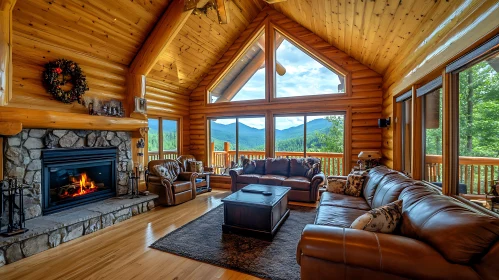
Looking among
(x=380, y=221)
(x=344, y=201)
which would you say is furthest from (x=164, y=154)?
(x=380, y=221)

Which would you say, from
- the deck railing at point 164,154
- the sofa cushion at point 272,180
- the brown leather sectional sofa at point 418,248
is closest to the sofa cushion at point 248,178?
the sofa cushion at point 272,180

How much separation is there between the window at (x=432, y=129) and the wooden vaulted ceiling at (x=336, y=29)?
708mm

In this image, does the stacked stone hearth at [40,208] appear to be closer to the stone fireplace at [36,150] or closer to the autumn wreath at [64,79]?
the stone fireplace at [36,150]

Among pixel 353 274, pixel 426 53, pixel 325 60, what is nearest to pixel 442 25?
pixel 426 53

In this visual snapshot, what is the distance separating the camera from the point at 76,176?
405 centimetres

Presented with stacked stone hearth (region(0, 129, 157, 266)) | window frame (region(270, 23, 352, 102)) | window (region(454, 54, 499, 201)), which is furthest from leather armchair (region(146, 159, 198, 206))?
window (region(454, 54, 499, 201))

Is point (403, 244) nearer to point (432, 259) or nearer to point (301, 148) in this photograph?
point (432, 259)

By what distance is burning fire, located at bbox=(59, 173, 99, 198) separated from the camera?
380 centimetres

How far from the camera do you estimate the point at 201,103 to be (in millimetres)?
6922

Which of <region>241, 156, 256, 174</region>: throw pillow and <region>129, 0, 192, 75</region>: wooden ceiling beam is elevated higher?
<region>129, 0, 192, 75</region>: wooden ceiling beam

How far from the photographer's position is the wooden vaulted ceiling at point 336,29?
9.18 feet

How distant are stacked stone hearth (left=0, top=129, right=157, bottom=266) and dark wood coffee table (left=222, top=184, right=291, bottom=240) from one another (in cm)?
198

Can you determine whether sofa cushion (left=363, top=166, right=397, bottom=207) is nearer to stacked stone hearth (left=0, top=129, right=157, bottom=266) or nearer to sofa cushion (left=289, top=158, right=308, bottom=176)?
sofa cushion (left=289, top=158, right=308, bottom=176)

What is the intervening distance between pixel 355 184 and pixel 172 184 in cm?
351
